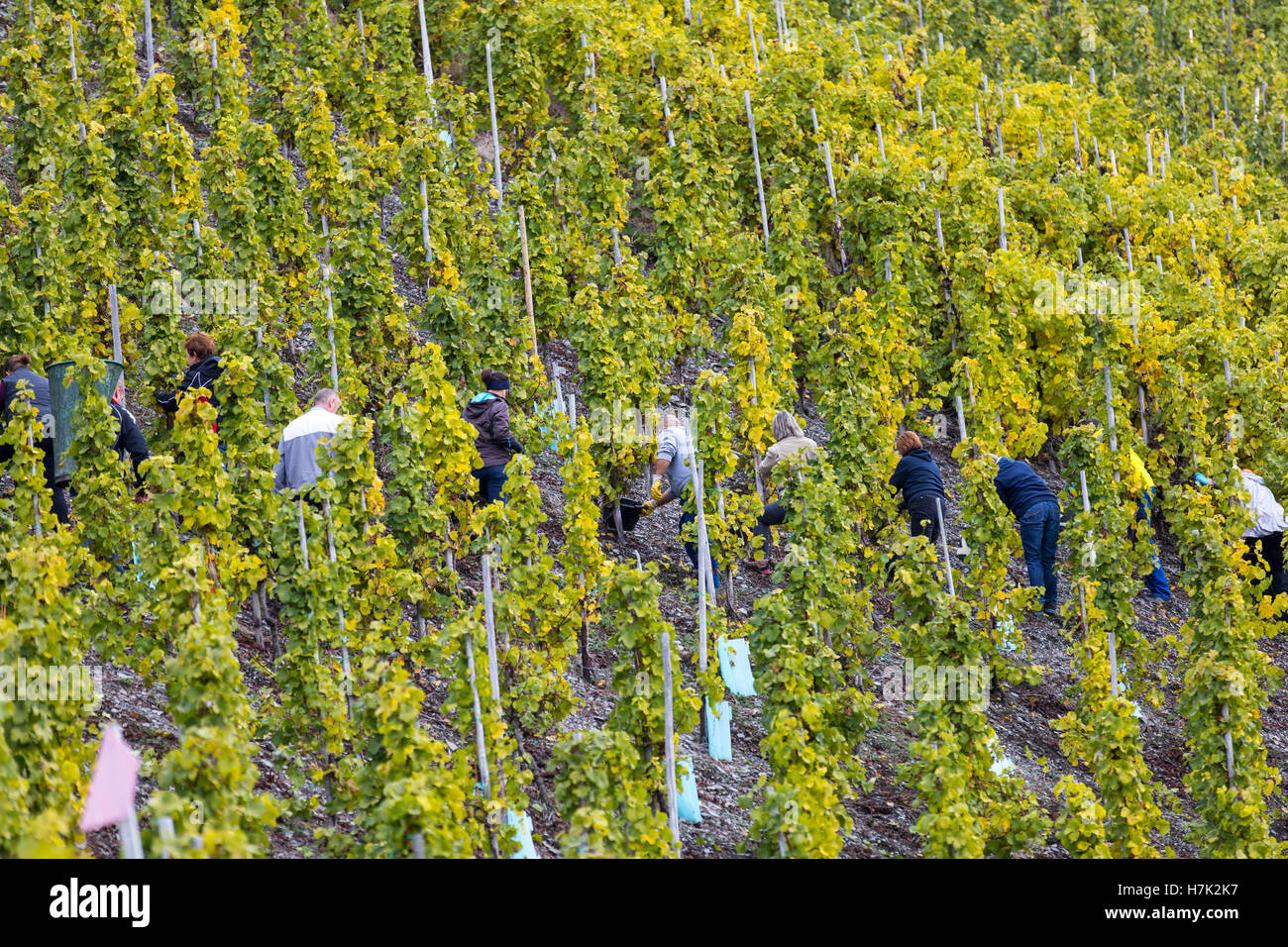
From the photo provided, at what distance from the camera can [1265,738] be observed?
9.16m

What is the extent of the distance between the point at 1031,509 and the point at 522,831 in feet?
16.9

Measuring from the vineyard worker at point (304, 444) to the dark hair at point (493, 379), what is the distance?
1254 millimetres

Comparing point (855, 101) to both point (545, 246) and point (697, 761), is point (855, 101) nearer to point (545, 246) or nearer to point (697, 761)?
point (545, 246)

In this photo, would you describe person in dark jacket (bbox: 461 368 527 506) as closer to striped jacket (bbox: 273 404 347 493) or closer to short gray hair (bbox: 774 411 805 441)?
striped jacket (bbox: 273 404 347 493)

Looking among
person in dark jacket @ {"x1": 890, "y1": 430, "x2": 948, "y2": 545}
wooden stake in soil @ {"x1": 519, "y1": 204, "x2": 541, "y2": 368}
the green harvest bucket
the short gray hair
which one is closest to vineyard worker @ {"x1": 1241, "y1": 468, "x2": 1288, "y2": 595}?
person in dark jacket @ {"x1": 890, "y1": 430, "x2": 948, "y2": 545}

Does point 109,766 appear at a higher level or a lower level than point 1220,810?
higher

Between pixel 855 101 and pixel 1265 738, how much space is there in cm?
766

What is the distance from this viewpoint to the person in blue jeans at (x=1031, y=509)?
9523 millimetres

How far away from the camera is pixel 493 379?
856cm

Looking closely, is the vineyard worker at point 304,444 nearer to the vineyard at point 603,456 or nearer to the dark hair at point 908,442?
the vineyard at point 603,456

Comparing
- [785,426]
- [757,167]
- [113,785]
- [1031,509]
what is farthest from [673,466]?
[113,785]
